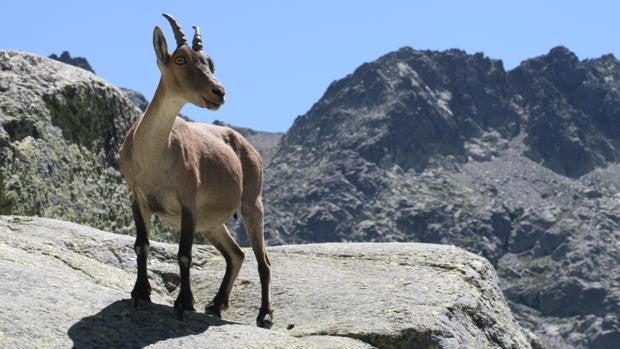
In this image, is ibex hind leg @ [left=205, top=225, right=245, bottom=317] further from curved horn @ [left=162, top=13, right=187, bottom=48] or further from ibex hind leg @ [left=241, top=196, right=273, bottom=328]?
curved horn @ [left=162, top=13, right=187, bottom=48]

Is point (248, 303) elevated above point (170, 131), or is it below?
below

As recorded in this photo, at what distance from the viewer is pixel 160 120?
13359 mm

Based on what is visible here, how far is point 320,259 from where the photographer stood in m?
19.5

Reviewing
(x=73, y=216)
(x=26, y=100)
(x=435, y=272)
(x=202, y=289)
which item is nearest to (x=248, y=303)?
(x=202, y=289)

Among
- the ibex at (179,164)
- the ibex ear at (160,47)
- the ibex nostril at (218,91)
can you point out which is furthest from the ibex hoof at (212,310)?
the ibex ear at (160,47)

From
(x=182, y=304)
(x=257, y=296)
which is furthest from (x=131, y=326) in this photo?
(x=257, y=296)

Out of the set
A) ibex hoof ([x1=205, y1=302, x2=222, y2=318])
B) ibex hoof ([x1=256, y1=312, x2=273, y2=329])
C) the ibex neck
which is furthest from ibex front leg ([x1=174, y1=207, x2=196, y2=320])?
ibex hoof ([x1=205, y1=302, x2=222, y2=318])

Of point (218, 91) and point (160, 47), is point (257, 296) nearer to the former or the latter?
point (218, 91)

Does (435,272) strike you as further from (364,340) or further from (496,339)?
(364,340)

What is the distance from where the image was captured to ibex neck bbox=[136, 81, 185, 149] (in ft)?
43.8

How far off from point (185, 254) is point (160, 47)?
9.58 feet

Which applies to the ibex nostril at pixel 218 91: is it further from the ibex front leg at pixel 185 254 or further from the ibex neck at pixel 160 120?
the ibex front leg at pixel 185 254

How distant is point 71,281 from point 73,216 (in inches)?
337

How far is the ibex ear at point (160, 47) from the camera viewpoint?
13352mm
